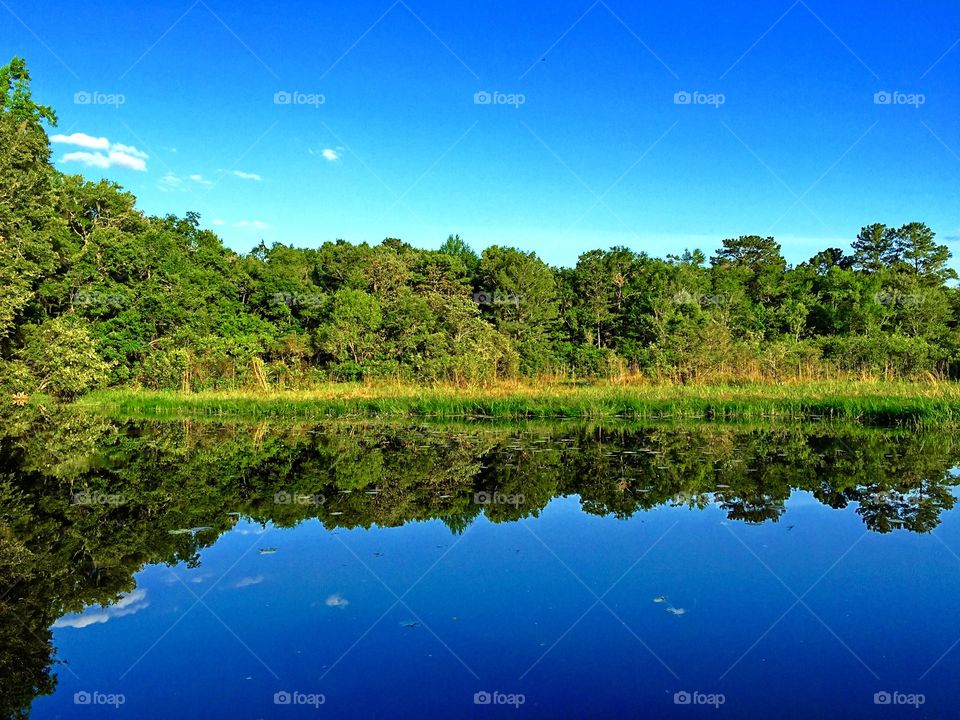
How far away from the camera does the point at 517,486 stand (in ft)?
30.1

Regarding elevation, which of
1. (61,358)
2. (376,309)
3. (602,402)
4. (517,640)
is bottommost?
(517,640)

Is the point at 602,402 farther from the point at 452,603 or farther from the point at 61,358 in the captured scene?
the point at 61,358

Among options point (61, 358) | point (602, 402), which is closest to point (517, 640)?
point (602, 402)

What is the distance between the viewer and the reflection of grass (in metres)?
16.6

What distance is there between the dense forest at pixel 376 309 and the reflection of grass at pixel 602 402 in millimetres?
2510

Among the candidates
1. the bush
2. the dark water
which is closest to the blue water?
the dark water

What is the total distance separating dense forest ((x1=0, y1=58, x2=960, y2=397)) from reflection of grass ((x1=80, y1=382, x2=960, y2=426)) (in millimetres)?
2510

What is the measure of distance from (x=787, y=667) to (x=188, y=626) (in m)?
3.81

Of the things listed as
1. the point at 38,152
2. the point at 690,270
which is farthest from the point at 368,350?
the point at 690,270

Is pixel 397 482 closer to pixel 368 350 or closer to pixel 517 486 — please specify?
pixel 517 486

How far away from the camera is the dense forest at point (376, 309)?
2405cm

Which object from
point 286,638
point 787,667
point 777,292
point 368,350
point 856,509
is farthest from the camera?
point 777,292

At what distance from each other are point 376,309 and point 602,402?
1560cm

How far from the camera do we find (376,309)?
103 feet
